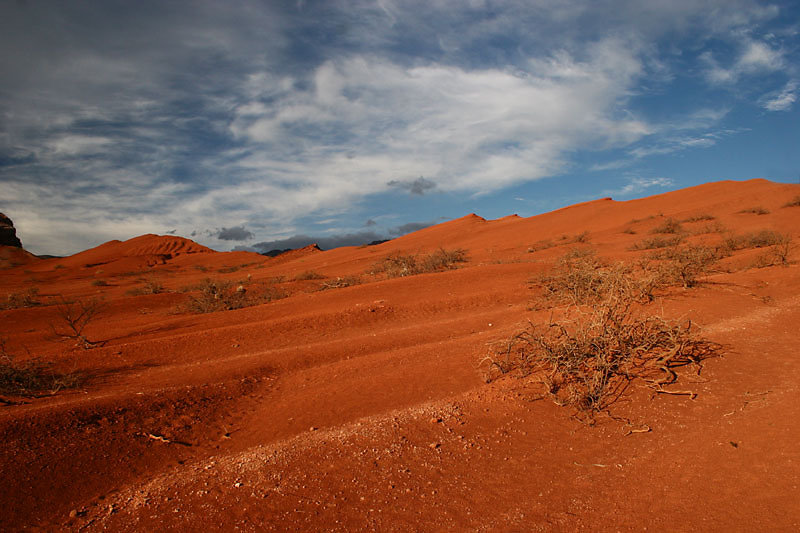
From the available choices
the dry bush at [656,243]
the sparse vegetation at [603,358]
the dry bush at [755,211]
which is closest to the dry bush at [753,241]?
the dry bush at [656,243]

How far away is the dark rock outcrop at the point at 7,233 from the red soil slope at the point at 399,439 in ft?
147

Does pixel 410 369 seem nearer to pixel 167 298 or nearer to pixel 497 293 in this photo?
pixel 497 293

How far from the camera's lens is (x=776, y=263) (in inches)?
415

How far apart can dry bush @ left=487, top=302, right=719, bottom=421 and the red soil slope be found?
230mm

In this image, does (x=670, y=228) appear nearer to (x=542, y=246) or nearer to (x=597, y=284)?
(x=542, y=246)

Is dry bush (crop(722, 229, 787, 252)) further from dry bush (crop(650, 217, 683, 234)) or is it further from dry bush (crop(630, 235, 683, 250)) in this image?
dry bush (crop(650, 217, 683, 234))

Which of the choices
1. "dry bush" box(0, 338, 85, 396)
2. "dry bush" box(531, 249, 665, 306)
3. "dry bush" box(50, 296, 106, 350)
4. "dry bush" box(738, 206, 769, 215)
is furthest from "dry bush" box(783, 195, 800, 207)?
"dry bush" box(50, 296, 106, 350)

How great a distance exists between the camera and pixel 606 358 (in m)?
4.90

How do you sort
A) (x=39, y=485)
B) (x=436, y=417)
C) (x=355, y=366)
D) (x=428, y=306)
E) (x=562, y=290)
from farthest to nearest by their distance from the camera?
(x=428, y=306)
(x=562, y=290)
(x=355, y=366)
(x=436, y=417)
(x=39, y=485)

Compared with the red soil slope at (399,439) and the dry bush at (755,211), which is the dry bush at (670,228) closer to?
the dry bush at (755,211)

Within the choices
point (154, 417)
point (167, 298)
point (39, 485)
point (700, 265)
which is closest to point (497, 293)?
point (700, 265)

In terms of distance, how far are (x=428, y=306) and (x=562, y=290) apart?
3.69m

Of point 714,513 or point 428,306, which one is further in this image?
point 428,306

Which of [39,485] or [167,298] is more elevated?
[167,298]
